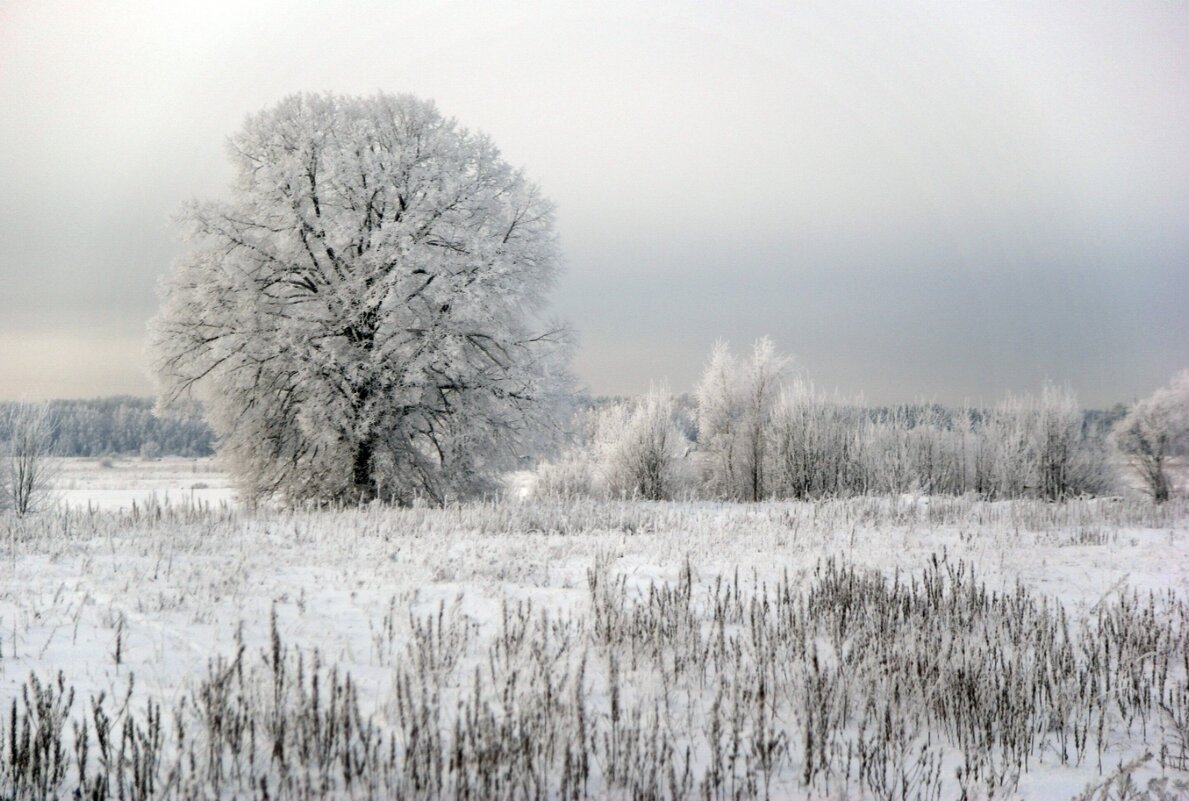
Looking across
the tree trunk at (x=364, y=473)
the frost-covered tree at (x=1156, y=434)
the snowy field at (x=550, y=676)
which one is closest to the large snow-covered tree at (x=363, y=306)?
the tree trunk at (x=364, y=473)

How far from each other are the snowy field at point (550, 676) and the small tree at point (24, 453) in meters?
28.0

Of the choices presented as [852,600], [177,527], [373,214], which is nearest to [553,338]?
[373,214]

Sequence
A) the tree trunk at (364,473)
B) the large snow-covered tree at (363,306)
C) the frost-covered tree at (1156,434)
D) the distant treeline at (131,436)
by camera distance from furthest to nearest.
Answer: the distant treeline at (131,436)
the frost-covered tree at (1156,434)
the tree trunk at (364,473)
the large snow-covered tree at (363,306)

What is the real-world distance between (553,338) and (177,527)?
42.6ft

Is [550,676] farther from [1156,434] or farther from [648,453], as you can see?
[1156,434]

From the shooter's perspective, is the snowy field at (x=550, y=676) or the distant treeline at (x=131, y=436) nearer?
the snowy field at (x=550, y=676)

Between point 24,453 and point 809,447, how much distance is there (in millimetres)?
34519

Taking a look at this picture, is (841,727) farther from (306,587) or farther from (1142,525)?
(1142,525)

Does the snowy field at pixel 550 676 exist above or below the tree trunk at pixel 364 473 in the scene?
below

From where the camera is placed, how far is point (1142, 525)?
49.7 ft

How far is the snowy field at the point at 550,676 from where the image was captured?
11.7ft

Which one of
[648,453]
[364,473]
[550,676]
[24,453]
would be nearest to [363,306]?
[364,473]

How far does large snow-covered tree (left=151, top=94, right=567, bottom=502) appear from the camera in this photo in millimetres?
19594

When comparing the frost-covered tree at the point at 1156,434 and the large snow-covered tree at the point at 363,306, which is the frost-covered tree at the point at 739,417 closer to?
the large snow-covered tree at the point at 363,306
